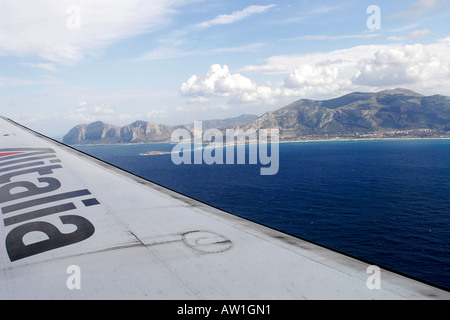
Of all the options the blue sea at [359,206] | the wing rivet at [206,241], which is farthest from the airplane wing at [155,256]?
the blue sea at [359,206]

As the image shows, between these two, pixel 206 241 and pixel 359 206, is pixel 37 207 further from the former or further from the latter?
pixel 359 206

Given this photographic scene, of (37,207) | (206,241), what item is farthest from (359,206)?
(37,207)

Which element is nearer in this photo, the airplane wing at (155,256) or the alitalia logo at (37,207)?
the airplane wing at (155,256)

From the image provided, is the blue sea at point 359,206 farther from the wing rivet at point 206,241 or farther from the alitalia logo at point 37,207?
the alitalia logo at point 37,207

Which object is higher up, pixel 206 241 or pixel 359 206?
pixel 206 241

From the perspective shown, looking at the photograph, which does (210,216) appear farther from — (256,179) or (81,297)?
(256,179)

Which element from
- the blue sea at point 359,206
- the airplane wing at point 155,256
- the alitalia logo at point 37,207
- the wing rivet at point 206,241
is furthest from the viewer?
the blue sea at point 359,206
